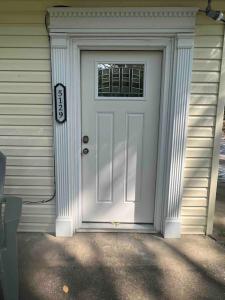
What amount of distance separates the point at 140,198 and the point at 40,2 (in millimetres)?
2226

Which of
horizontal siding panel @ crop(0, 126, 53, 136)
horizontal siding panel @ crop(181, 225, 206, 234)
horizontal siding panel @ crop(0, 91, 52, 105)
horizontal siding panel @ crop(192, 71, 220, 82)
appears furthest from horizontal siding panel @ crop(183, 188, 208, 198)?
horizontal siding panel @ crop(0, 91, 52, 105)

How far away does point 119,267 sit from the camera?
2.53 metres

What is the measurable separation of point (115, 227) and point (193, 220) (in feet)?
2.85

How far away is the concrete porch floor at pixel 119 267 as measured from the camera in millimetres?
2230

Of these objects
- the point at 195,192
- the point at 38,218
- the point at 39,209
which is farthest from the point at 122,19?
the point at 38,218

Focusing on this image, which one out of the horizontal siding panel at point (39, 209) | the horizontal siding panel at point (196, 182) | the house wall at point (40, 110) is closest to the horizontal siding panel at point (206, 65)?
the house wall at point (40, 110)

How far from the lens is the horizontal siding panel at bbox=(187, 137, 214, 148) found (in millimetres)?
2869

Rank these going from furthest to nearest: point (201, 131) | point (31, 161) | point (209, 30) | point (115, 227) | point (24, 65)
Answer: point (115, 227) → point (31, 161) → point (201, 131) → point (24, 65) → point (209, 30)

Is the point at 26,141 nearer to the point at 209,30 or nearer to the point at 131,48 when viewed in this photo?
the point at 131,48

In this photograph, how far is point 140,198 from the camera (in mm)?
3133

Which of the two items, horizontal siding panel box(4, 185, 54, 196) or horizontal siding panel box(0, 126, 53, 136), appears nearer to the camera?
horizontal siding panel box(0, 126, 53, 136)

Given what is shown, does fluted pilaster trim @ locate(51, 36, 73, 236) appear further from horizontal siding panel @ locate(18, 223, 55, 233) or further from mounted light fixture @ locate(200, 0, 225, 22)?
mounted light fixture @ locate(200, 0, 225, 22)

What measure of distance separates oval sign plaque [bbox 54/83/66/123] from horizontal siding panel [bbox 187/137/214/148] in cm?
131

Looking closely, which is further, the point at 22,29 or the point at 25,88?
the point at 25,88
